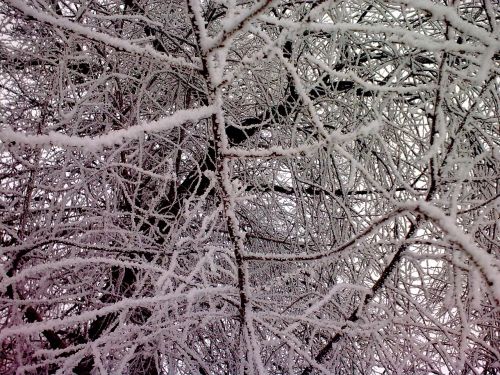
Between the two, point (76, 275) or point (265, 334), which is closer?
point (76, 275)

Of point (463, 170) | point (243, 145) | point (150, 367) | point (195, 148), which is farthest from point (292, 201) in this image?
point (463, 170)

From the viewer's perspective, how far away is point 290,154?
879 mm

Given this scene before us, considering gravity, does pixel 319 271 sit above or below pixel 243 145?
below

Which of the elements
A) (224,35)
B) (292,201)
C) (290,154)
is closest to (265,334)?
(292,201)

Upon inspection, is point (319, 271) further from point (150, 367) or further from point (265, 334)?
point (150, 367)

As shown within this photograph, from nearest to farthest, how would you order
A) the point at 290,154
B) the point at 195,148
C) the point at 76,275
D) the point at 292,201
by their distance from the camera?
the point at 290,154 < the point at 76,275 < the point at 195,148 < the point at 292,201

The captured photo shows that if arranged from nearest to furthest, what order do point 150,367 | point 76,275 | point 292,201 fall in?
point 76,275 → point 150,367 → point 292,201

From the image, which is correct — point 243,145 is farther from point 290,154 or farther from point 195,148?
point 290,154

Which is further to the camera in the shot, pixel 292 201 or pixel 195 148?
pixel 292 201

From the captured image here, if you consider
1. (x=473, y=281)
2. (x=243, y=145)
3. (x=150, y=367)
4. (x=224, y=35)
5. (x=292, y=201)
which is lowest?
(x=150, y=367)

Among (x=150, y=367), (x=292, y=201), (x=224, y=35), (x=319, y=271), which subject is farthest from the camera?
(x=292, y=201)

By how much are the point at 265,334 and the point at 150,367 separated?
0.94 metres

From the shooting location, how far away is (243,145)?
13.1 feet

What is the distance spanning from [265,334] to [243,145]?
1649 mm
